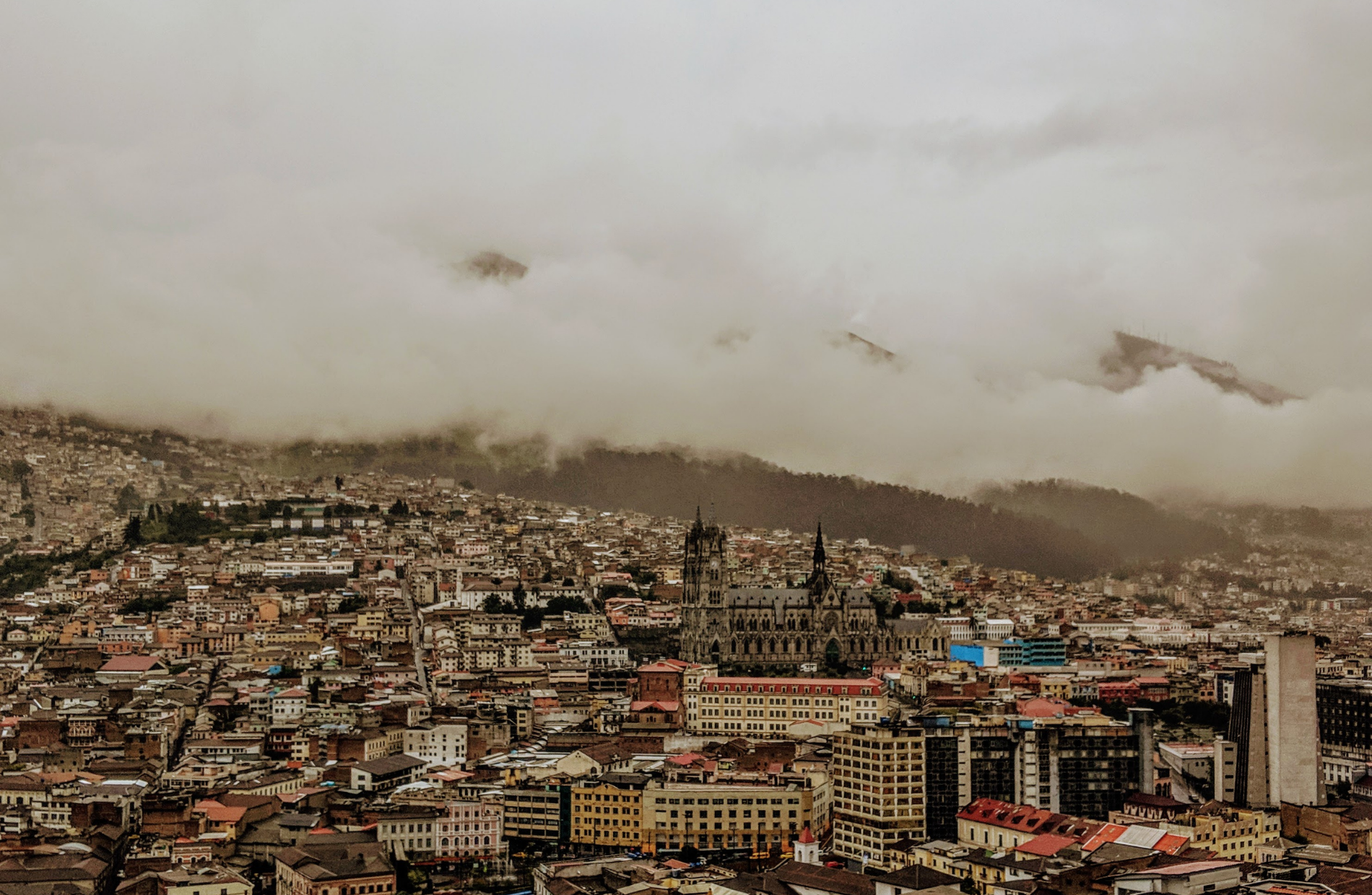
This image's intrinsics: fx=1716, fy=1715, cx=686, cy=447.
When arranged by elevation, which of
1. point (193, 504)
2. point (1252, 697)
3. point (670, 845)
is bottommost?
point (670, 845)

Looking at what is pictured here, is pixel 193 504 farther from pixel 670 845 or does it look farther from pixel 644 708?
pixel 670 845

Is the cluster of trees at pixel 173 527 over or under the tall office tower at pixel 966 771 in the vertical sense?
over

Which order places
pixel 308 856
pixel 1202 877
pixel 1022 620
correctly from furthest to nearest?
pixel 1022 620, pixel 308 856, pixel 1202 877

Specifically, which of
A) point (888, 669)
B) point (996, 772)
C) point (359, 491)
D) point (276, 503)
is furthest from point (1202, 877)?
point (359, 491)

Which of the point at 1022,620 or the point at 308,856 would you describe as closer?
the point at 308,856

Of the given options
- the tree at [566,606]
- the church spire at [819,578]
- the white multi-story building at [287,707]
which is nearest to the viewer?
the white multi-story building at [287,707]

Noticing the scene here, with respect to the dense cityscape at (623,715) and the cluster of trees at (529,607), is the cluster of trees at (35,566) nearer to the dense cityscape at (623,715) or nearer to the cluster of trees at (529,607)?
the dense cityscape at (623,715)

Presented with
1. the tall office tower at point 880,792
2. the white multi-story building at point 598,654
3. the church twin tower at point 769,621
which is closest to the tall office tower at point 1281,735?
the tall office tower at point 880,792
